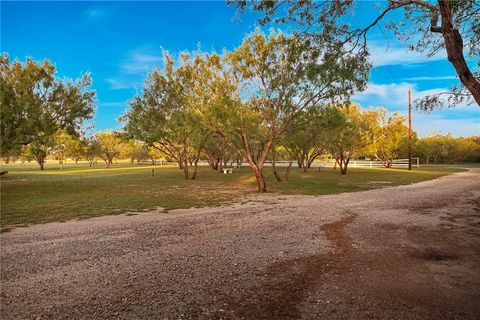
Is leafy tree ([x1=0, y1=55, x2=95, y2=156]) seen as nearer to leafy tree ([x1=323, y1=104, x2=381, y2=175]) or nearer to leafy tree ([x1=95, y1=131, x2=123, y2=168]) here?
leafy tree ([x1=323, y1=104, x2=381, y2=175])

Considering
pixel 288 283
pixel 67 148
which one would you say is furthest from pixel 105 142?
pixel 288 283

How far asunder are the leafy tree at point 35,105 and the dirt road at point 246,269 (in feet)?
38.6

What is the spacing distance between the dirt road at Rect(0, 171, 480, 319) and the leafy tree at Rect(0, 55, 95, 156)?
11758 mm

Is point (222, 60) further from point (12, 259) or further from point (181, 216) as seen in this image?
point (12, 259)

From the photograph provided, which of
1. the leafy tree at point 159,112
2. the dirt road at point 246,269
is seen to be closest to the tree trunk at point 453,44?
the dirt road at point 246,269

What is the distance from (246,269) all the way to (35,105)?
785 inches

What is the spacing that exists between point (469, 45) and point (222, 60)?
12939mm

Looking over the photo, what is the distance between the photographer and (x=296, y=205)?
42.7 ft

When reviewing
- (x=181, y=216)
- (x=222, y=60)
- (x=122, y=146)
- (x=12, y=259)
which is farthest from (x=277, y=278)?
(x=122, y=146)

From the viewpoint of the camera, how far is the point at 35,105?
18.3m

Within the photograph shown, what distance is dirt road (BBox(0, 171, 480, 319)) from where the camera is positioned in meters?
3.99

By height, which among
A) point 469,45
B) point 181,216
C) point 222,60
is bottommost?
point 181,216

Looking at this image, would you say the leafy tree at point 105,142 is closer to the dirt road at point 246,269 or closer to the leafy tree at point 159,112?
the leafy tree at point 159,112

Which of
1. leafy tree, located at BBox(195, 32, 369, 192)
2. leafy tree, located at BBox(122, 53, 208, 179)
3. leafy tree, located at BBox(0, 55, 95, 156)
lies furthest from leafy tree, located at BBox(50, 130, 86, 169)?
leafy tree, located at BBox(195, 32, 369, 192)
